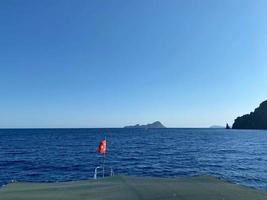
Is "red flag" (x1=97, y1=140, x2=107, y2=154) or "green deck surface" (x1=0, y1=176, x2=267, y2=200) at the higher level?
"red flag" (x1=97, y1=140, x2=107, y2=154)

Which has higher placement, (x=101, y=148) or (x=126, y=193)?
(x=101, y=148)

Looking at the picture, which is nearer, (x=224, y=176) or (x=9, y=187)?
(x=9, y=187)

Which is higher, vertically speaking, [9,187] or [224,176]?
[9,187]

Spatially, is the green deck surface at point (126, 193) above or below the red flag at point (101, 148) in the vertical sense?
below

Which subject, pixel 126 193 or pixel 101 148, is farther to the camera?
pixel 101 148

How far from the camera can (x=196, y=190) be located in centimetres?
993

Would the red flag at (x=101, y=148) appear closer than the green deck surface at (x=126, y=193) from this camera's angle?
No

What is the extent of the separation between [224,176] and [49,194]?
31.4 meters

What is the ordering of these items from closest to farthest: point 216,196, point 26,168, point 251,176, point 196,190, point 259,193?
point 216,196 < point 196,190 < point 259,193 < point 251,176 < point 26,168

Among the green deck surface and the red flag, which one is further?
the red flag

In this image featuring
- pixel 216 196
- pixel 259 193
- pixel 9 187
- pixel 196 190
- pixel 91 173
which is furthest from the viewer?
pixel 91 173

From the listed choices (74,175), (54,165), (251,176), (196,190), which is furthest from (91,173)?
(196,190)

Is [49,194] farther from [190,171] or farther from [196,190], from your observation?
[190,171]

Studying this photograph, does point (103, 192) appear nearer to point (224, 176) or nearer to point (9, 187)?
point (9, 187)
